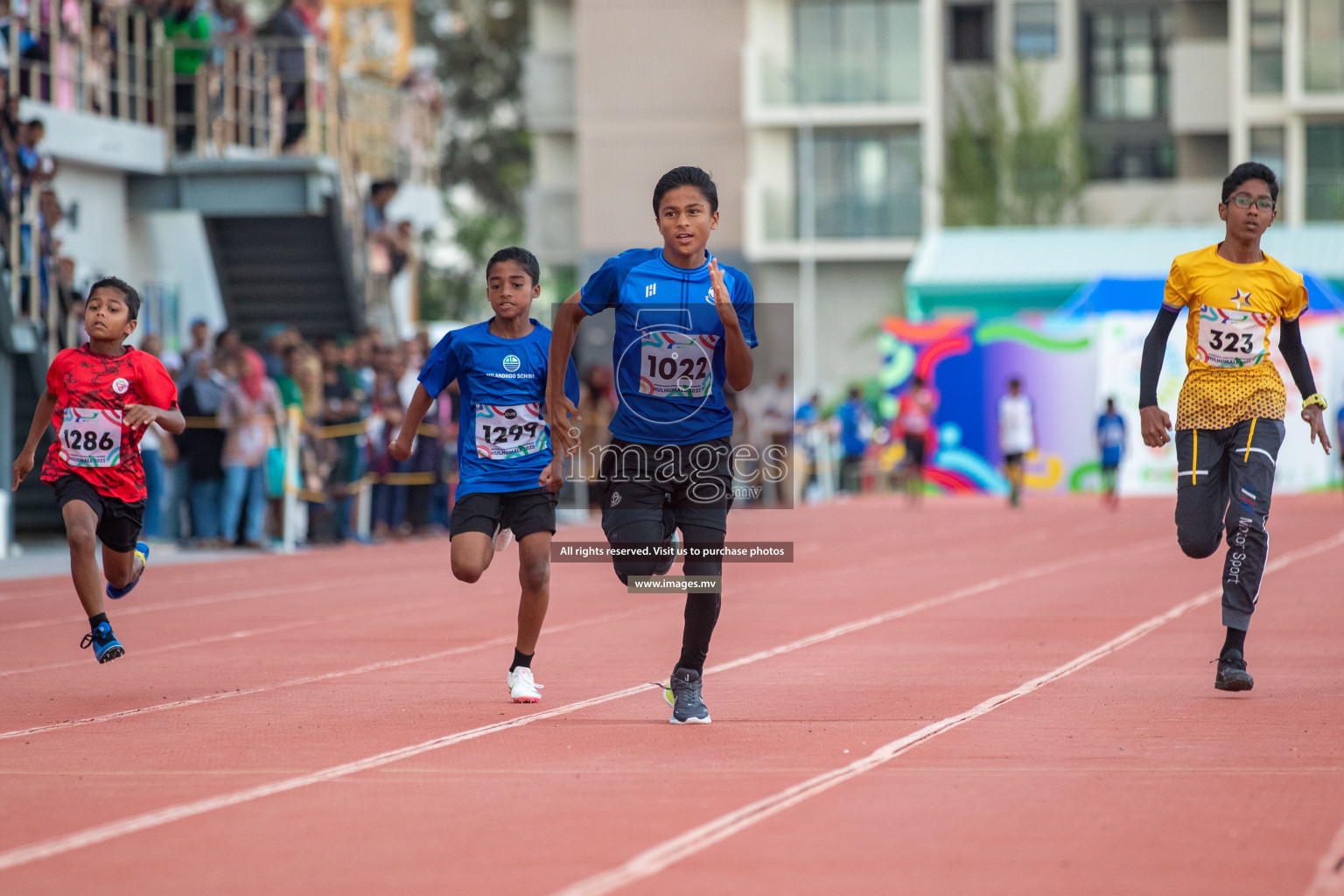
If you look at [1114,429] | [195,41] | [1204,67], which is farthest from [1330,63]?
[195,41]

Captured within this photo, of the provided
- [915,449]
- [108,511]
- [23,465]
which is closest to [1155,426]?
[108,511]

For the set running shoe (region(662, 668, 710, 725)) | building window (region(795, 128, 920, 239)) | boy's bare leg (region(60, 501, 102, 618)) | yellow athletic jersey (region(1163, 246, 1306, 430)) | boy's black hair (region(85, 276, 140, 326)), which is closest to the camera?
running shoe (region(662, 668, 710, 725))

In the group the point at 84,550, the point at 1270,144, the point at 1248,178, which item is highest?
the point at 1270,144

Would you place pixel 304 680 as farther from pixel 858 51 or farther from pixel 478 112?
pixel 478 112

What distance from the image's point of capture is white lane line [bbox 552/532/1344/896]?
545 centimetres

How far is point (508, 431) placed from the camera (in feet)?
30.5

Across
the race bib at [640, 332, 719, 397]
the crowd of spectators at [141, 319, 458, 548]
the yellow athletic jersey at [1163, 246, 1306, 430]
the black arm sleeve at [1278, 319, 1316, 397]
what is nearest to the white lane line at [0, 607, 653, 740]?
the race bib at [640, 332, 719, 397]

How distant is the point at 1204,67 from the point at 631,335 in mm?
49405

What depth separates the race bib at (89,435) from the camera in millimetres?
10172

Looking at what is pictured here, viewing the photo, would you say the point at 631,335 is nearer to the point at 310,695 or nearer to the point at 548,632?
the point at 310,695

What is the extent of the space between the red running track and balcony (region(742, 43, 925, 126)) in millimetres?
41823

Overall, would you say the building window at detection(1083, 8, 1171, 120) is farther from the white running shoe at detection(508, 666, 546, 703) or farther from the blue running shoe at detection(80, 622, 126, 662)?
the white running shoe at detection(508, 666, 546, 703)

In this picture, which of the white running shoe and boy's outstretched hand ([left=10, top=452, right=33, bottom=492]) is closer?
the white running shoe

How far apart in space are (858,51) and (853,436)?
20.0m
